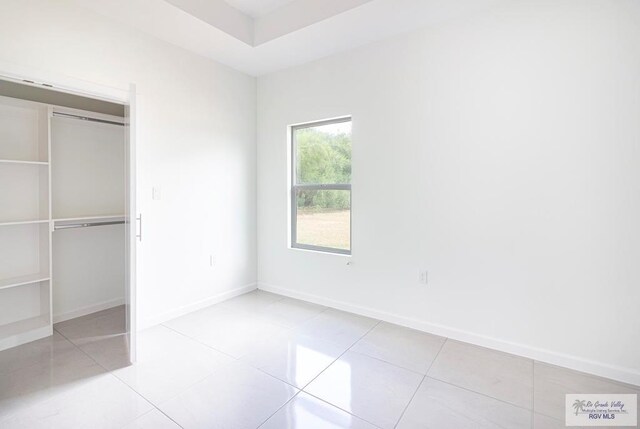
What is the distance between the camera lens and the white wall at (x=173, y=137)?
7.55 ft

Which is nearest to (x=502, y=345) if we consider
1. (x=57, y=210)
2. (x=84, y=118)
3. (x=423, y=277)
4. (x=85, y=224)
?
(x=423, y=277)

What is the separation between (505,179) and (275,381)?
231 cm

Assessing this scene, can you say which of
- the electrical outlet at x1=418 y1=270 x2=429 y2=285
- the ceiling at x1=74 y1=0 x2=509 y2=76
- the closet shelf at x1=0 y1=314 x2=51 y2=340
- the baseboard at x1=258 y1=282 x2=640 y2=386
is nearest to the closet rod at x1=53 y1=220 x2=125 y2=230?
the closet shelf at x1=0 y1=314 x2=51 y2=340

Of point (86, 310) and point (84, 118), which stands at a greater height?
point (84, 118)

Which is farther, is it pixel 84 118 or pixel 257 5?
pixel 84 118

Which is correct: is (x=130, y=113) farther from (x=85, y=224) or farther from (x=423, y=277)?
(x=423, y=277)

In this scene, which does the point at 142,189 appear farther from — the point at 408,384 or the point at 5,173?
the point at 408,384

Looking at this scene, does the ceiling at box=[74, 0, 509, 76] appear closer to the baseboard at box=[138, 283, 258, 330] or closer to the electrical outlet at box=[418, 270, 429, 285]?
the electrical outlet at box=[418, 270, 429, 285]

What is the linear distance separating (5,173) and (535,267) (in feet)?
14.3

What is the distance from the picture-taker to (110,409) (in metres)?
1.82

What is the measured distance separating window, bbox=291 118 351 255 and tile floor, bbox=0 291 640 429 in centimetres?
105

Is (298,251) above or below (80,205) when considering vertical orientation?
below

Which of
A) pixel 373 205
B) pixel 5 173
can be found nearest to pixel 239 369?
pixel 373 205

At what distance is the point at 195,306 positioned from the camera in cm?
338
